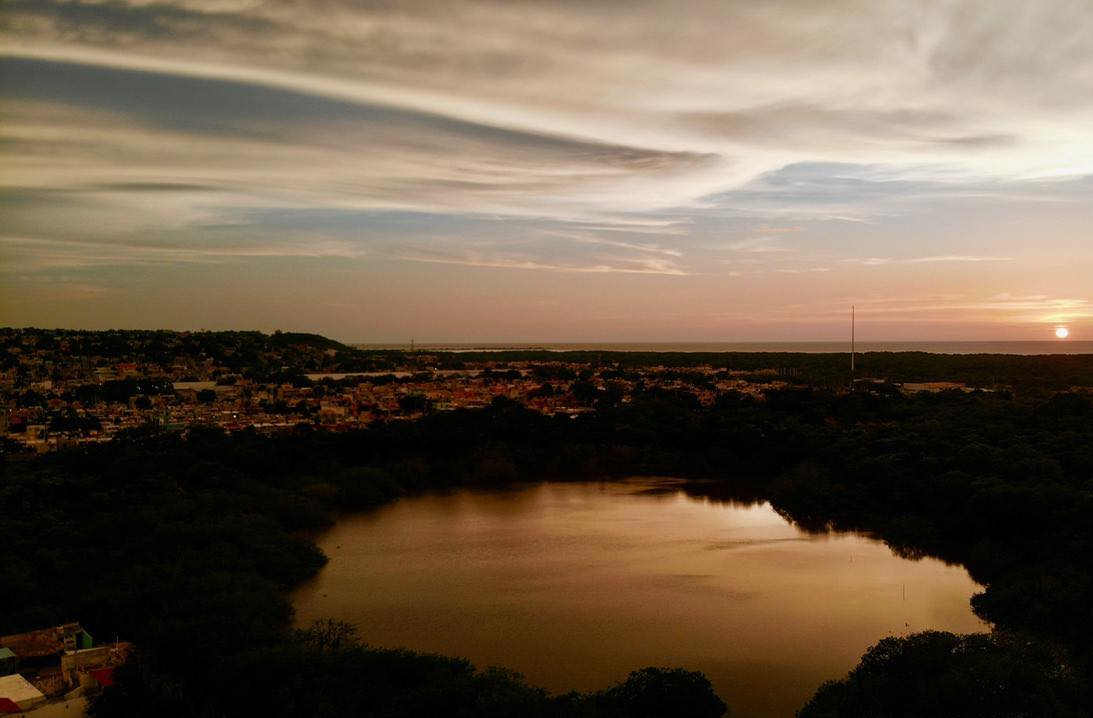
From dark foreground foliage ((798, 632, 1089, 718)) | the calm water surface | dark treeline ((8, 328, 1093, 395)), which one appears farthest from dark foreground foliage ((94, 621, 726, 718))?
dark treeline ((8, 328, 1093, 395))

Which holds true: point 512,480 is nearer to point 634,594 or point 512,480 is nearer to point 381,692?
point 634,594

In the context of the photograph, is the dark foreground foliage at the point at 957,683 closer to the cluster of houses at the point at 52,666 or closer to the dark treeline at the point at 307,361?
the cluster of houses at the point at 52,666

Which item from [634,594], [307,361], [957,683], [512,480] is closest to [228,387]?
[307,361]

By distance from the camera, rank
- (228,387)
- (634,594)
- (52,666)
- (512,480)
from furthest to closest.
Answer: (228,387) < (512,480) < (634,594) < (52,666)

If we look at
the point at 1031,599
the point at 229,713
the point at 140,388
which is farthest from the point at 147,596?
the point at 140,388

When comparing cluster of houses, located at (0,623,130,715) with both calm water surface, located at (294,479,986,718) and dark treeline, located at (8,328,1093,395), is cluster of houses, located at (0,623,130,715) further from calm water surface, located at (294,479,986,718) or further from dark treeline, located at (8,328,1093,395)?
dark treeline, located at (8,328,1093,395)
